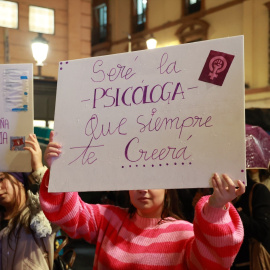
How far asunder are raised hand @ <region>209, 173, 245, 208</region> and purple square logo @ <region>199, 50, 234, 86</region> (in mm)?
354

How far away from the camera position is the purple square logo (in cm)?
164

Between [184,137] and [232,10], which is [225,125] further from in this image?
[232,10]

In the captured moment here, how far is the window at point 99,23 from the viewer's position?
22.3 metres

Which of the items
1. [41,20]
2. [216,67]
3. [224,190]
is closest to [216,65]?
[216,67]

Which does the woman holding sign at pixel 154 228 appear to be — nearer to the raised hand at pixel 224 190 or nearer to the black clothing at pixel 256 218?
the raised hand at pixel 224 190

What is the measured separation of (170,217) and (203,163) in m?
0.47

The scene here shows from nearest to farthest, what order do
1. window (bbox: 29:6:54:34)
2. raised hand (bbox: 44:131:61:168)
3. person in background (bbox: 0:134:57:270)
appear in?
raised hand (bbox: 44:131:61:168)
person in background (bbox: 0:134:57:270)
window (bbox: 29:6:54:34)

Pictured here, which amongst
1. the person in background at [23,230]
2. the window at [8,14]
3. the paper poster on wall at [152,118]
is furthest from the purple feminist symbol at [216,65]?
the window at [8,14]

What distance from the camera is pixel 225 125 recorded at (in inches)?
63.8

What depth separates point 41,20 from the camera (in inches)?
420

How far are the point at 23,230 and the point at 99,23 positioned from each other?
A: 21.4 metres

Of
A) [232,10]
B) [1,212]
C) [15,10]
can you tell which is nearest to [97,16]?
[232,10]

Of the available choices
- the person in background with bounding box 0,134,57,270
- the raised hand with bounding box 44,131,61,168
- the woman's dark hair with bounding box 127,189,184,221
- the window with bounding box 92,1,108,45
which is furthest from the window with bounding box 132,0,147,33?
the raised hand with bounding box 44,131,61,168

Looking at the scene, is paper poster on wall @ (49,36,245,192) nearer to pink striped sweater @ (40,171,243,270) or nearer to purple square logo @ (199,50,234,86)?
purple square logo @ (199,50,234,86)
